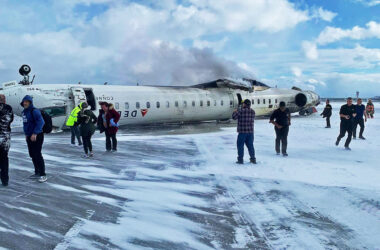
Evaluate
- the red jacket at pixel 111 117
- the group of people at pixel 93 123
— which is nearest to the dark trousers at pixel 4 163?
the group of people at pixel 93 123

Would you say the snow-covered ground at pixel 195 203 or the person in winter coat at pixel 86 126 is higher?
the person in winter coat at pixel 86 126

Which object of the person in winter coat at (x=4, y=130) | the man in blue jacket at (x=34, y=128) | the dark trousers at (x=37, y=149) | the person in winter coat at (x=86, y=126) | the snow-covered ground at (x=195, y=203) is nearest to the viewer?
the snow-covered ground at (x=195, y=203)

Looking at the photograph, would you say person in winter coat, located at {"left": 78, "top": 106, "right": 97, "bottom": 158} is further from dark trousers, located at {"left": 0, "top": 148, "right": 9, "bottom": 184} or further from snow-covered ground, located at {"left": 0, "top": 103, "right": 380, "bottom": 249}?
dark trousers, located at {"left": 0, "top": 148, "right": 9, "bottom": 184}

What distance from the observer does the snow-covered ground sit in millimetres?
→ 3863

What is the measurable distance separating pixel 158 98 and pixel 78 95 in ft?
15.8

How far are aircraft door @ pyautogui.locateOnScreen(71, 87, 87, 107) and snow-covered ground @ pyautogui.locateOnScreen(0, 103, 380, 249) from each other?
6.96 m

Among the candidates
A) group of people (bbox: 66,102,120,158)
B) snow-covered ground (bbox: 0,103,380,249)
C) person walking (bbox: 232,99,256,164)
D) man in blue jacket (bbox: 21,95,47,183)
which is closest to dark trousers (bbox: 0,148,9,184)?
snow-covered ground (bbox: 0,103,380,249)

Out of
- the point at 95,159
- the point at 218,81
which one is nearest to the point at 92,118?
the point at 95,159

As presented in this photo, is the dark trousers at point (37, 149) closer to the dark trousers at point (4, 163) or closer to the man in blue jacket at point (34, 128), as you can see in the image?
the man in blue jacket at point (34, 128)

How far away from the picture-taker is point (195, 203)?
17.3ft

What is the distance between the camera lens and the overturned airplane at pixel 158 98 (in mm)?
16203

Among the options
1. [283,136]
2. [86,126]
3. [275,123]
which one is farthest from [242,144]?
[86,126]

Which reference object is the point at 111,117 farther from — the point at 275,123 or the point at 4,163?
the point at 275,123

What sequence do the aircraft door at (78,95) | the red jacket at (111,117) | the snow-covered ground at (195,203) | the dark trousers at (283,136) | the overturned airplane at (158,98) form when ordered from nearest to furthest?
the snow-covered ground at (195,203) < the dark trousers at (283,136) < the red jacket at (111,117) < the aircraft door at (78,95) < the overturned airplane at (158,98)
